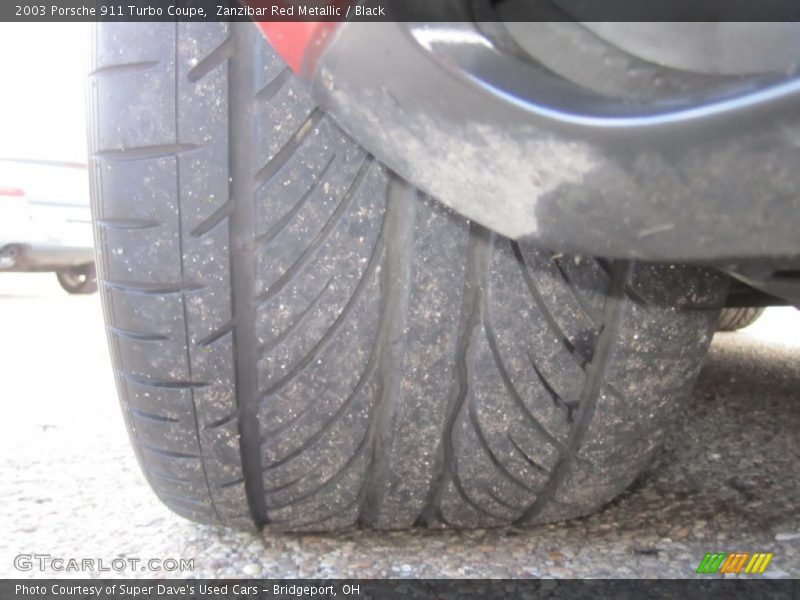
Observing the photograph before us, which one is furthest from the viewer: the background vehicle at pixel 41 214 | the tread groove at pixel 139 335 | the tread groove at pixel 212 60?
the background vehicle at pixel 41 214

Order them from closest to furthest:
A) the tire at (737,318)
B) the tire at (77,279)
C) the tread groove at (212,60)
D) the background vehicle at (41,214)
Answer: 1. the tread groove at (212,60)
2. the tire at (737,318)
3. the background vehicle at (41,214)
4. the tire at (77,279)

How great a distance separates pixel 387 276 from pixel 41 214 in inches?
170

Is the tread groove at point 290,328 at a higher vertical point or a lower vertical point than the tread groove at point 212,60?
lower

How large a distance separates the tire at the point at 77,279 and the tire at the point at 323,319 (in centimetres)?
462

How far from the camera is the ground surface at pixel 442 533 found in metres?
0.89

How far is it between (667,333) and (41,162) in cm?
441

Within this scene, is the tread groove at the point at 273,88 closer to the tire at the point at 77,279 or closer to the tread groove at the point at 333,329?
the tread groove at the point at 333,329

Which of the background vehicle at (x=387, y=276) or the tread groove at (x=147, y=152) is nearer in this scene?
the background vehicle at (x=387, y=276)

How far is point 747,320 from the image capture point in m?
2.75

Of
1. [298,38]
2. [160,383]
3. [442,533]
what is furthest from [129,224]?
[442,533]
